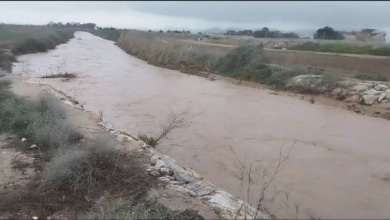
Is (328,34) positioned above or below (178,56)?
above

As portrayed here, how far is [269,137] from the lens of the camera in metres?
11.7

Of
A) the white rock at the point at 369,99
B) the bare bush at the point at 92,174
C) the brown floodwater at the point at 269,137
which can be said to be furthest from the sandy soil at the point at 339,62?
the bare bush at the point at 92,174

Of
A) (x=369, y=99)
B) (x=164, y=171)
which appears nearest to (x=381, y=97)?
(x=369, y=99)

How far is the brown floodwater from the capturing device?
761 centimetres

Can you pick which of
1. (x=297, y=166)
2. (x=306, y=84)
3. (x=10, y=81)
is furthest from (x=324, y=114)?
(x=10, y=81)

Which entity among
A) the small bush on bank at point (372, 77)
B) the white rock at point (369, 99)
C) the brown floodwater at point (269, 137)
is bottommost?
the brown floodwater at point (269, 137)

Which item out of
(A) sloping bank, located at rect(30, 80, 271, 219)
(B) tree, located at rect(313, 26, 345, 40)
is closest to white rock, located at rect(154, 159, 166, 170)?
(A) sloping bank, located at rect(30, 80, 271, 219)

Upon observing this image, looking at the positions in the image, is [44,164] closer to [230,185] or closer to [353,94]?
[230,185]

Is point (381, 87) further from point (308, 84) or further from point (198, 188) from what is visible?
point (198, 188)

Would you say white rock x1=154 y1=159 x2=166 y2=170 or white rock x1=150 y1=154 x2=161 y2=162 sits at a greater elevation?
white rock x1=154 y1=159 x2=166 y2=170

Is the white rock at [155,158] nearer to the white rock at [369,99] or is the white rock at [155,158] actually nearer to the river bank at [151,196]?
the river bank at [151,196]

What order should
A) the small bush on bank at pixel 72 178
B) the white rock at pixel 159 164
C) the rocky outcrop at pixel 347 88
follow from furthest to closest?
the rocky outcrop at pixel 347 88 < the white rock at pixel 159 164 < the small bush on bank at pixel 72 178

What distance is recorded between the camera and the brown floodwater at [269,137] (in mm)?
7605

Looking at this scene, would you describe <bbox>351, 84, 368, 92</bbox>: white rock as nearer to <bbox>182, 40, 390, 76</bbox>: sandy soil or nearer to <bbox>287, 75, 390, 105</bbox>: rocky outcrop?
<bbox>287, 75, 390, 105</bbox>: rocky outcrop
